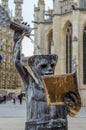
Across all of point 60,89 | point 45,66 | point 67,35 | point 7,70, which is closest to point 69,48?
point 67,35

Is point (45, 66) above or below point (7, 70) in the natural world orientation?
above

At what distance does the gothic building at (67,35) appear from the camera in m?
46.0

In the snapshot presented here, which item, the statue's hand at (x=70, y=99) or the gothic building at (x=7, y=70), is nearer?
the statue's hand at (x=70, y=99)

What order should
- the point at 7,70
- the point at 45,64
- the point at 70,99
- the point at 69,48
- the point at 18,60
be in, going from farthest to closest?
the point at 7,70
the point at 69,48
the point at 18,60
the point at 45,64
the point at 70,99

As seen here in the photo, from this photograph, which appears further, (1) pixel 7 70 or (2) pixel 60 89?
(1) pixel 7 70

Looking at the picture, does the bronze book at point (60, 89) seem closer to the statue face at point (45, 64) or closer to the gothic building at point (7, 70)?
the statue face at point (45, 64)

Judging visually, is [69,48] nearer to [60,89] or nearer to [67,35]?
[67,35]

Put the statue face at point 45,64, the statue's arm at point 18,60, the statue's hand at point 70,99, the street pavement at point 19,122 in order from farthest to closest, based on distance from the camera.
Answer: the street pavement at point 19,122 < the statue's arm at point 18,60 < the statue face at point 45,64 < the statue's hand at point 70,99

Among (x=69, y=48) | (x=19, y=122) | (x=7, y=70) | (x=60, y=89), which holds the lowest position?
(x=7, y=70)

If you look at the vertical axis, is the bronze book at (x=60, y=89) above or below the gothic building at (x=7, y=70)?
above

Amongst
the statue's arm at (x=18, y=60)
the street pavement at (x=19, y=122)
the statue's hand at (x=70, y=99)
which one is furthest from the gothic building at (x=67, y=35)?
the statue's hand at (x=70, y=99)

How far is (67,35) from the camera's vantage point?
4938cm

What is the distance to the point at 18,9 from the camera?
94.2m

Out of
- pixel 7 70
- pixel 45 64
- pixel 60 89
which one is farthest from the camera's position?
pixel 7 70
